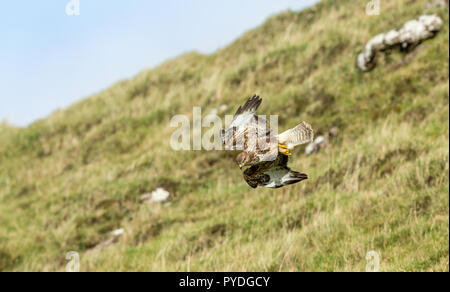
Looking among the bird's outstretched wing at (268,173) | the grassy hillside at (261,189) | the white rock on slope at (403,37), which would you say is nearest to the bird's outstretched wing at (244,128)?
the bird's outstretched wing at (268,173)

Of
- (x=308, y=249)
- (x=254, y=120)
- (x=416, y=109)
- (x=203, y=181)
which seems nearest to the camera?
(x=254, y=120)

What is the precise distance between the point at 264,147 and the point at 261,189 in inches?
383

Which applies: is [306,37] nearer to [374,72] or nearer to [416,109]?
[374,72]

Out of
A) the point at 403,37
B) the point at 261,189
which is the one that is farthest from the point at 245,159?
the point at 403,37

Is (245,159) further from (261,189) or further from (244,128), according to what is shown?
(261,189)

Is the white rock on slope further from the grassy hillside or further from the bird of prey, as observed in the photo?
the bird of prey

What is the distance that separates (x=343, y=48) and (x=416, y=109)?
19.8ft

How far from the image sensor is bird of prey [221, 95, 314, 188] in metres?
1.66

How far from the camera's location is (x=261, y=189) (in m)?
11.3

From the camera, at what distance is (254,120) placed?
6.24 feet

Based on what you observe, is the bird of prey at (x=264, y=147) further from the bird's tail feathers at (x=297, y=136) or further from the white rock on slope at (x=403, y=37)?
the white rock on slope at (x=403, y=37)

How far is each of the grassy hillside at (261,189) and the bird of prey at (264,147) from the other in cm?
500

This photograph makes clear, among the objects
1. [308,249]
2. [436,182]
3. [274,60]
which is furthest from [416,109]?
[274,60]

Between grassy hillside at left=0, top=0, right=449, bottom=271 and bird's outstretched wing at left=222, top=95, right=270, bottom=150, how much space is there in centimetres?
494
